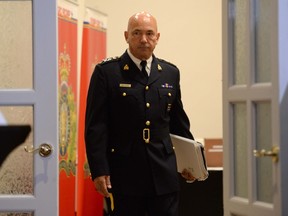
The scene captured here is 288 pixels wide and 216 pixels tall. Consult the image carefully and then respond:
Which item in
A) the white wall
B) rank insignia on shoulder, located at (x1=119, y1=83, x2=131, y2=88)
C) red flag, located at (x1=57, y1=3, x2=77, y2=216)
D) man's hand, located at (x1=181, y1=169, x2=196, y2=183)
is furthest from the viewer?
the white wall

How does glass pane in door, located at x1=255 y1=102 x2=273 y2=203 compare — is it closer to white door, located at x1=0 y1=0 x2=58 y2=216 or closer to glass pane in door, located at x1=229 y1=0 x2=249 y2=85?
glass pane in door, located at x1=229 y1=0 x2=249 y2=85

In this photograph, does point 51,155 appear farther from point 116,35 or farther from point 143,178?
point 116,35

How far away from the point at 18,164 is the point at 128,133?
0.48 meters

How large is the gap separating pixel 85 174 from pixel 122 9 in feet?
4.65

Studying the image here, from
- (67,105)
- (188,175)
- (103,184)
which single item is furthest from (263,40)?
(67,105)

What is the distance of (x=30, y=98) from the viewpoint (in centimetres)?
262

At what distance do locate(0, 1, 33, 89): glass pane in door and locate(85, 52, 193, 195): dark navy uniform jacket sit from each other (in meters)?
0.29

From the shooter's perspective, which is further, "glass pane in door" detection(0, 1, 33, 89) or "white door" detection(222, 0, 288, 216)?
"glass pane in door" detection(0, 1, 33, 89)

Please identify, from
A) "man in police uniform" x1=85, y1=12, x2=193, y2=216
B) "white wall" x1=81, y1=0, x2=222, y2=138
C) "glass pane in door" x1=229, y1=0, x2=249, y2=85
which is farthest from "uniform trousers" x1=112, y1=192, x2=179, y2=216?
"white wall" x1=81, y1=0, x2=222, y2=138

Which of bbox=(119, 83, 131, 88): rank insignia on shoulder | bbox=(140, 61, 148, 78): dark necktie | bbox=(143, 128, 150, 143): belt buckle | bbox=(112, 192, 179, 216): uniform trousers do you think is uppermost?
bbox=(140, 61, 148, 78): dark necktie

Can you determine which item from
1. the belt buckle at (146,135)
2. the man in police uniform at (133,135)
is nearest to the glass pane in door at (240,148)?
the man in police uniform at (133,135)

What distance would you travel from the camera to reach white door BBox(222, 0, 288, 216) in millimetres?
2258

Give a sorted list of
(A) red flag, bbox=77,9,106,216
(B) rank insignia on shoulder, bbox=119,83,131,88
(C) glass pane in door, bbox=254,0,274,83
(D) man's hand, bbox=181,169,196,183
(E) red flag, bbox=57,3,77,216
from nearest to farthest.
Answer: (C) glass pane in door, bbox=254,0,274,83 < (B) rank insignia on shoulder, bbox=119,83,131,88 < (D) man's hand, bbox=181,169,196,183 < (E) red flag, bbox=57,3,77,216 < (A) red flag, bbox=77,9,106,216

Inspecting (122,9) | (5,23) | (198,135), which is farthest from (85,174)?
(5,23)
